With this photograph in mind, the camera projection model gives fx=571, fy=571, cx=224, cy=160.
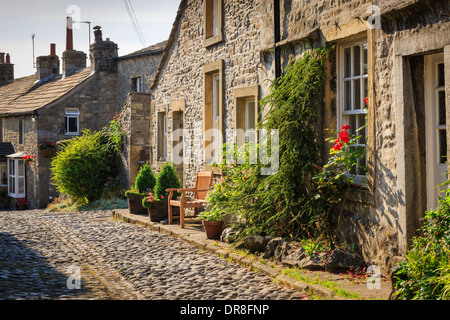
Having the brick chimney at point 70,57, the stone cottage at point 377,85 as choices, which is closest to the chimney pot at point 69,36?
the brick chimney at point 70,57

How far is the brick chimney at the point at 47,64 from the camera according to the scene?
3136 centimetres

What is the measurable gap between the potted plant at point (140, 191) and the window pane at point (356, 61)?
7.77 meters

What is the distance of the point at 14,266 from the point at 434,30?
242 inches

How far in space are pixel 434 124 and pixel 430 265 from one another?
5.33 ft

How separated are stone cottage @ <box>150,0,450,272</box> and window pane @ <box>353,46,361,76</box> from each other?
0.01 metres

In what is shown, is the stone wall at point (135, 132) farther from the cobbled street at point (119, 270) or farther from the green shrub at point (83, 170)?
the cobbled street at point (119, 270)

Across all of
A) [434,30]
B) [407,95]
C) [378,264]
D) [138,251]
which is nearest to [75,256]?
[138,251]

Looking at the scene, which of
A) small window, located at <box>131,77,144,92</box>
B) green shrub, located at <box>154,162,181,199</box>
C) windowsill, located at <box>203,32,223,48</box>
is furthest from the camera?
small window, located at <box>131,77,144,92</box>

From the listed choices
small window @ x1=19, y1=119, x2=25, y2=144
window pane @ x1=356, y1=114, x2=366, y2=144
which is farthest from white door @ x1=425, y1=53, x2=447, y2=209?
small window @ x1=19, y1=119, x2=25, y2=144

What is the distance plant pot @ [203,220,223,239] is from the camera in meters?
9.46

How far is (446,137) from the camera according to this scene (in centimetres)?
584

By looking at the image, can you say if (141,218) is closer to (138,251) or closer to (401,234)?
(138,251)

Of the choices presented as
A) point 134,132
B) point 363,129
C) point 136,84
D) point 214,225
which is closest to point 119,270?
point 214,225

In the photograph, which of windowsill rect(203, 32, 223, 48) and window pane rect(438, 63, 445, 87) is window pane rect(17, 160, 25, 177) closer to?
windowsill rect(203, 32, 223, 48)
